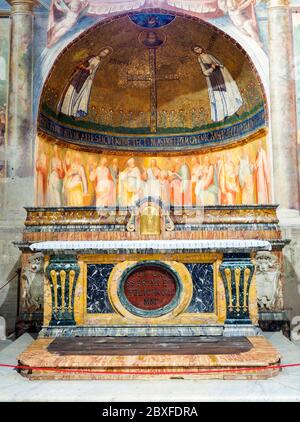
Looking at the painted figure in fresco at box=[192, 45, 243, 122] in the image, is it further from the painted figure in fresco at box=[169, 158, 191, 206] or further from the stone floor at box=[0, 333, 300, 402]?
the stone floor at box=[0, 333, 300, 402]

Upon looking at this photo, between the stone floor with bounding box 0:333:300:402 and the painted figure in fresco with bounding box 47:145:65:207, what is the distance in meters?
5.51

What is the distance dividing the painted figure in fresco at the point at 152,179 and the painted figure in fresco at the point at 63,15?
3.76m

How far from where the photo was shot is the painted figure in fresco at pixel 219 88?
34.0 ft

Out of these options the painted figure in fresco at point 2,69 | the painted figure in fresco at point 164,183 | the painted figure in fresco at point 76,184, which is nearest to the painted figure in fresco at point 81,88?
the painted figure in fresco at point 76,184

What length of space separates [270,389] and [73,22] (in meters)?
7.69

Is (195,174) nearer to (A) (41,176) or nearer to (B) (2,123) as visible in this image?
(A) (41,176)

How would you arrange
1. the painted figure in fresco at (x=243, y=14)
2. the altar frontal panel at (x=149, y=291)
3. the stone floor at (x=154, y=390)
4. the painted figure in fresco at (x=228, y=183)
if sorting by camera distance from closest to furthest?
1. the stone floor at (x=154, y=390)
2. the altar frontal panel at (x=149, y=291)
3. the painted figure in fresco at (x=243, y=14)
4. the painted figure in fresco at (x=228, y=183)

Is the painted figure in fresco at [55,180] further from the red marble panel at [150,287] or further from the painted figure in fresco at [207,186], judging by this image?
the red marble panel at [150,287]

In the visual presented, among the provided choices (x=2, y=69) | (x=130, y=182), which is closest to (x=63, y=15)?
(x=2, y=69)

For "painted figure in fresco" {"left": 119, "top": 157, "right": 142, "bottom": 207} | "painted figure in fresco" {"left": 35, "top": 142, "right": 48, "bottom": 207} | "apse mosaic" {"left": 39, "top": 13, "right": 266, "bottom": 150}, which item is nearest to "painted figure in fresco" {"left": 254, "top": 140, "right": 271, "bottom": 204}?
"apse mosaic" {"left": 39, "top": 13, "right": 266, "bottom": 150}

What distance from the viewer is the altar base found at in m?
4.49

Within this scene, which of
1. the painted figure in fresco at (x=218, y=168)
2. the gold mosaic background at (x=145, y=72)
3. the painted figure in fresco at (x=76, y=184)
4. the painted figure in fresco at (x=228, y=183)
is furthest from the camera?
the painted figure in fresco at (x=218, y=168)
